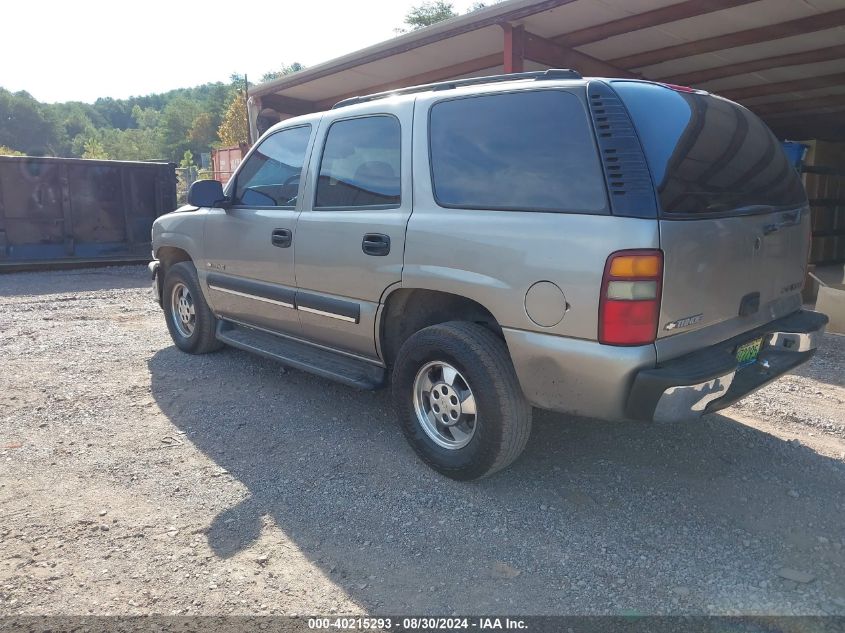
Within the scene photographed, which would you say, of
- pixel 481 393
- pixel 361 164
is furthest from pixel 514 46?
pixel 481 393

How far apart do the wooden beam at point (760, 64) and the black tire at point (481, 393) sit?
7.18m

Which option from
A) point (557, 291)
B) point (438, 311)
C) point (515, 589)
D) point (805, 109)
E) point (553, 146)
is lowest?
point (515, 589)

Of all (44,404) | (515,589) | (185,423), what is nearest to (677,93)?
(515,589)

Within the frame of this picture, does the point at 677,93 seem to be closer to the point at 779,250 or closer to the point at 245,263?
the point at 779,250

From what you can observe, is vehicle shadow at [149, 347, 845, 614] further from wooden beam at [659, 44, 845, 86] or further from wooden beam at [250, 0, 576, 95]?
wooden beam at [659, 44, 845, 86]

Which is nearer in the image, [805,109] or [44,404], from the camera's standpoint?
[44,404]

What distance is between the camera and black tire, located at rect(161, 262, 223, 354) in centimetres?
530

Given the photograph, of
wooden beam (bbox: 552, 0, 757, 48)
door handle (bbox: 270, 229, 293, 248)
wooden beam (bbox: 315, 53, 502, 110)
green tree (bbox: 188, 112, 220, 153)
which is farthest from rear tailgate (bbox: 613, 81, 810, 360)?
green tree (bbox: 188, 112, 220, 153)

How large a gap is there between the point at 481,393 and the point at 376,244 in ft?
3.45

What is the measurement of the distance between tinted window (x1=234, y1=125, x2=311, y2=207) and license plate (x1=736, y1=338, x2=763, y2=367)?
2.79 meters

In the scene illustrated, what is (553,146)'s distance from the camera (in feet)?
9.37

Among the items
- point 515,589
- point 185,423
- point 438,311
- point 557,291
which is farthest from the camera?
point 185,423

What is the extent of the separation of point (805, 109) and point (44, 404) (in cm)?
1214

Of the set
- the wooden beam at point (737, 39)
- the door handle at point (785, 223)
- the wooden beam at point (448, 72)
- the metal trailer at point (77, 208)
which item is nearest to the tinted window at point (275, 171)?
the door handle at point (785, 223)
